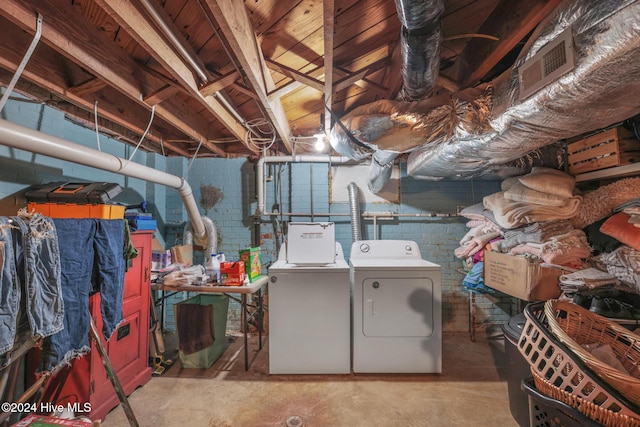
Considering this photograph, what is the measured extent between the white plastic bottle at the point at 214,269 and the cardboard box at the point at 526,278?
8.38 feet

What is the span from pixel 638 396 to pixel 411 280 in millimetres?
1600

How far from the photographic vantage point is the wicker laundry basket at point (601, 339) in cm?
74

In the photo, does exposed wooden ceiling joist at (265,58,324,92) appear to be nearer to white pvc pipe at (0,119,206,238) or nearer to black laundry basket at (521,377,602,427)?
white pvc pipe at (0,119,206,238)

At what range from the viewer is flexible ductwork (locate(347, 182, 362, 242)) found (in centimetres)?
309

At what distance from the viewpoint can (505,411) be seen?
6.31ft

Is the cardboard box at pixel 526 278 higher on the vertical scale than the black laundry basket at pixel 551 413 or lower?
higher

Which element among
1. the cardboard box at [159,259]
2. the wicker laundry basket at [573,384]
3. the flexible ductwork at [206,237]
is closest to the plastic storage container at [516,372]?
the wicker laundry basket at [573,384]

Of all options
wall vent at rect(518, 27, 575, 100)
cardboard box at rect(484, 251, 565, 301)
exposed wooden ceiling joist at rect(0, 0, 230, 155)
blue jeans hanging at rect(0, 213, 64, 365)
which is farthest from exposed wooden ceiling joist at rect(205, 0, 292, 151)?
cardboard box at rect(484, 251, 565, 301)

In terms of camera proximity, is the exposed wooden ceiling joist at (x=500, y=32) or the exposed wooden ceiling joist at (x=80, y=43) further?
the exposed wooden ceiling joist at (x=500, y=32)

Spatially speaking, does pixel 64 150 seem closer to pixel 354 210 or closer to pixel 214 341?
pixel 214 341

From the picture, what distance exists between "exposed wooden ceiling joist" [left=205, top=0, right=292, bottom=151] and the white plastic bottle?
149 centimetres

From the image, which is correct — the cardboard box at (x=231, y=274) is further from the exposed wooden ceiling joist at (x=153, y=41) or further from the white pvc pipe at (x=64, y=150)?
the exposed wooden ceiling joist at (x=153, y=41)

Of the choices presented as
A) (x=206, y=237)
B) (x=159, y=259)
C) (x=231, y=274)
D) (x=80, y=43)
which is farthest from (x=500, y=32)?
(x=159, y=259)

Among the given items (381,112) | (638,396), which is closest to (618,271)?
(638,396)
